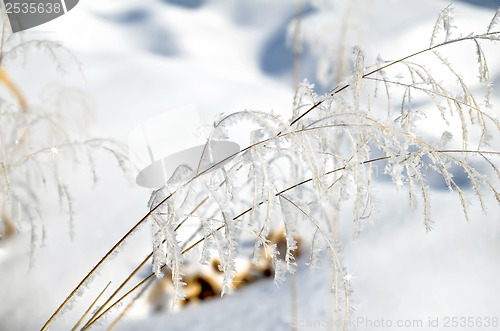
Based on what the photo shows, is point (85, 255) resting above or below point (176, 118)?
below

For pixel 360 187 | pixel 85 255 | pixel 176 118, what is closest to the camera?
pixel 360 187

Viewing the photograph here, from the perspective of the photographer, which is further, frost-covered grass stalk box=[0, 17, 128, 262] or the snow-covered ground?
the snow-covered ground

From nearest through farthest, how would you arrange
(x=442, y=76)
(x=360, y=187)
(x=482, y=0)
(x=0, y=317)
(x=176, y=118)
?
(x=360, y=187) → (x=176, y=118) → (x=0, y=317) → (x=442, y=76) → (x=482, y=0)

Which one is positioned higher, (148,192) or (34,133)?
(34,133)

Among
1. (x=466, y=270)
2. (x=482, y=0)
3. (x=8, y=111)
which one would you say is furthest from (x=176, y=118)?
(x=482, y=0)

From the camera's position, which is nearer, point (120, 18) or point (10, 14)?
point (10, 14)

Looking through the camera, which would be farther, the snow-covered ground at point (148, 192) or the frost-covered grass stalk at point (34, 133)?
the snow-covered ground at point (148, 192)

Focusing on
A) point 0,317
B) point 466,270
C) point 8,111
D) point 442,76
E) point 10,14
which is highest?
point 10,14

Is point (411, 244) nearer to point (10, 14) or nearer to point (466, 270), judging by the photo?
point (466, 270)
